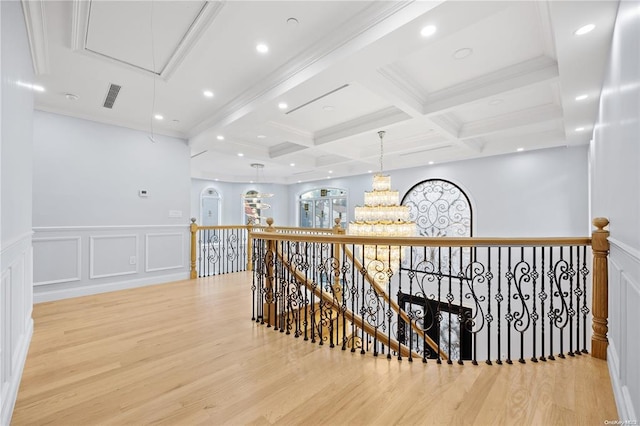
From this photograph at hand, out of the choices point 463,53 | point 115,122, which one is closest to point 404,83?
point 463,53

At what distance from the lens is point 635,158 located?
1595mm

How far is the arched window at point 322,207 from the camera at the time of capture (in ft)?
34.1

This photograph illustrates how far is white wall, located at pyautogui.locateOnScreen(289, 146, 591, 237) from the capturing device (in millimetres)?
5684

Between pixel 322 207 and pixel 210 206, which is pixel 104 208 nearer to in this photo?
pixel 210 206

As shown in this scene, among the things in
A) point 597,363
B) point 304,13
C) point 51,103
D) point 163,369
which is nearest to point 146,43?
point 304,13

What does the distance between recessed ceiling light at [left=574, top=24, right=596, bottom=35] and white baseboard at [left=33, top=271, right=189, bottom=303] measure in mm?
6347

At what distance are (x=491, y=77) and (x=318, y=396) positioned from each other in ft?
12.8

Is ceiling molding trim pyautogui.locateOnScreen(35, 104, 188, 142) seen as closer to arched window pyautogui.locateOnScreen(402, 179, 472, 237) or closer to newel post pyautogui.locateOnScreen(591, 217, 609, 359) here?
arched window pyautogui.locateOnScreen(402, 179, 472, 237)

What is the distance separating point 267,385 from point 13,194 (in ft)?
7.24

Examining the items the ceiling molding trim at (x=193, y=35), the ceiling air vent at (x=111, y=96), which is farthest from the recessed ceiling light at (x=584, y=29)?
the ceiling air vent at (x=111, y=96)

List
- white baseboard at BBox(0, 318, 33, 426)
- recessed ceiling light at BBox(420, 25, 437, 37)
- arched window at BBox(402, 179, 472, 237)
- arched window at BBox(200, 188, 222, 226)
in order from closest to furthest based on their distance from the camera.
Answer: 1. white baseboard at BBox(0, 318, 33, 426)
2. recessed ceiling light at BBox(420, 25, 437, 37)
3. arched window at BBox(402, 179, 472, 237)
4. arched window at BBox(200, 188, 222, 226)

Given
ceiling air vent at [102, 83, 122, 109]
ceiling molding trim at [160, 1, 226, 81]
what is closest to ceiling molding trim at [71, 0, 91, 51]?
ceiling molding trim at [160, 1, 226, 81]

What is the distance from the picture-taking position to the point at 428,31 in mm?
2314

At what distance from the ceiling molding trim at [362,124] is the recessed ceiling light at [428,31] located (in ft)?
7.06
